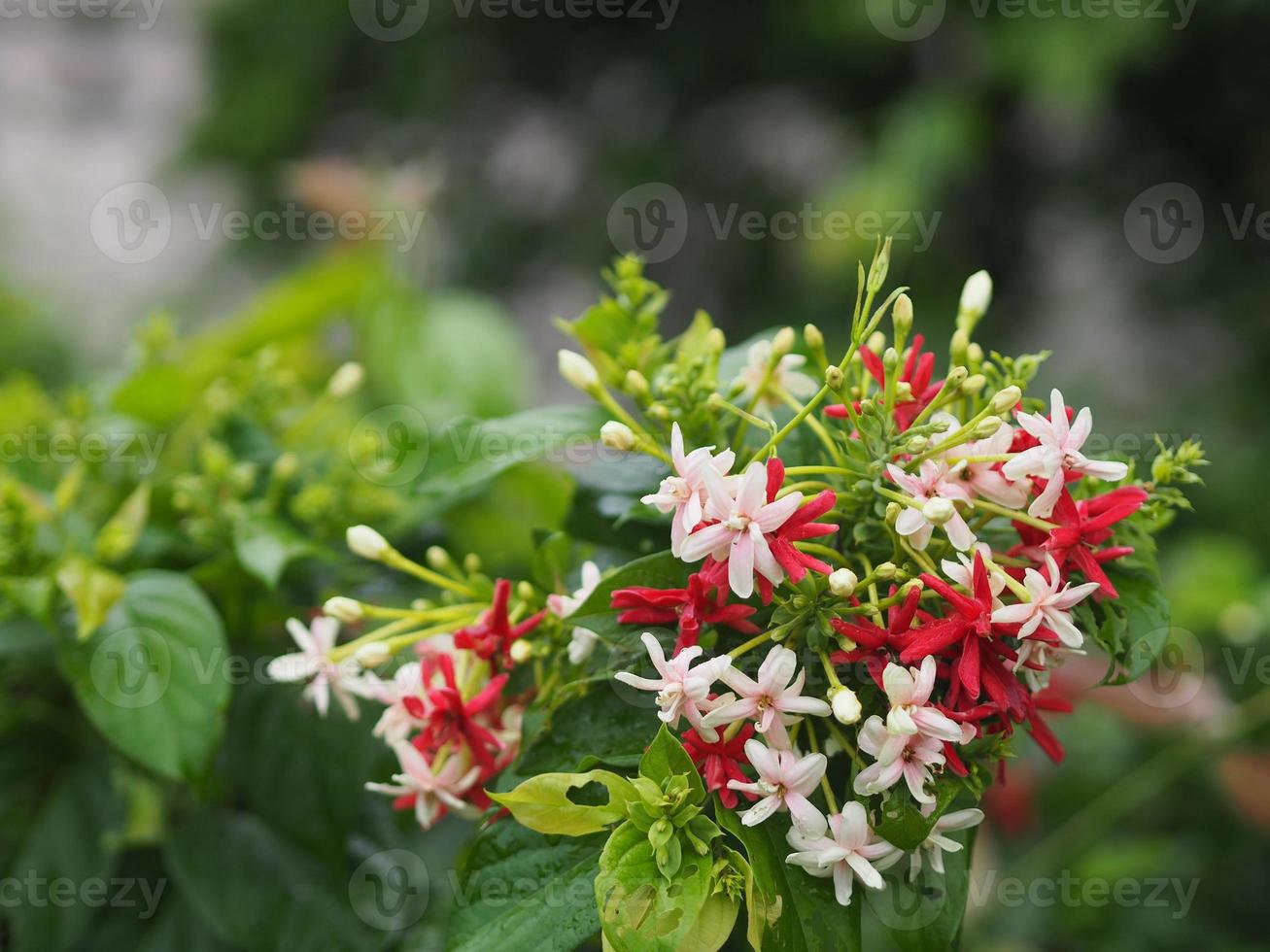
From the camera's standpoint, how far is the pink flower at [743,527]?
15.8 inches

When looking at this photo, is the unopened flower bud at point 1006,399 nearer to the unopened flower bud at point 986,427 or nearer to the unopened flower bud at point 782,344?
the unopened flower bud at point 986,427

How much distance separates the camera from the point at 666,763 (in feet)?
1.40

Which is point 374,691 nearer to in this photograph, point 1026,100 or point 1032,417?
point 1032,417

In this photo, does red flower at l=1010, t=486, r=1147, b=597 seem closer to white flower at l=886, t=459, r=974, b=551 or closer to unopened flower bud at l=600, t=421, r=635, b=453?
white flower at l=886, t=459, r=974, b=551

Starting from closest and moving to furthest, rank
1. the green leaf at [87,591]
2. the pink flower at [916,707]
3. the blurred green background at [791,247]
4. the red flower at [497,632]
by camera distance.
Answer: the pink flower at [916,707] < the red flower at [497,632] < the green leaf at [87,591] < the blurred green background at [791,247]

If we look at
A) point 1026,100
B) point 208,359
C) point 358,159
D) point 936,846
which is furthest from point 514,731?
point 358,159

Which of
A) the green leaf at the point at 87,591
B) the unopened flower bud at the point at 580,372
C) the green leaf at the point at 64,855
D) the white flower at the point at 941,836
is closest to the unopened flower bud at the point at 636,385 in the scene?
the unopened flower bud at the point at 580,372

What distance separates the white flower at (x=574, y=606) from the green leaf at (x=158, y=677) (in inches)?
9.1

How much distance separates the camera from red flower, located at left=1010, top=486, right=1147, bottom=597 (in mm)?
437

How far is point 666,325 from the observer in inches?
87.8

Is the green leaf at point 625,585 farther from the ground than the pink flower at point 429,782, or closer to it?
farther from the ground

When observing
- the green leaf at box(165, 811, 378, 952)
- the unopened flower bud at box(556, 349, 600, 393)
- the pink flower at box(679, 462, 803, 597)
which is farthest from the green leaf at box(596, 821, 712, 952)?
the green leaf at box(165, 811, 378, 952)

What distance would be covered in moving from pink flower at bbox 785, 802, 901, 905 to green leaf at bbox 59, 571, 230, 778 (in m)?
0.34

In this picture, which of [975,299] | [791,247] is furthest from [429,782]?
[791,247]
